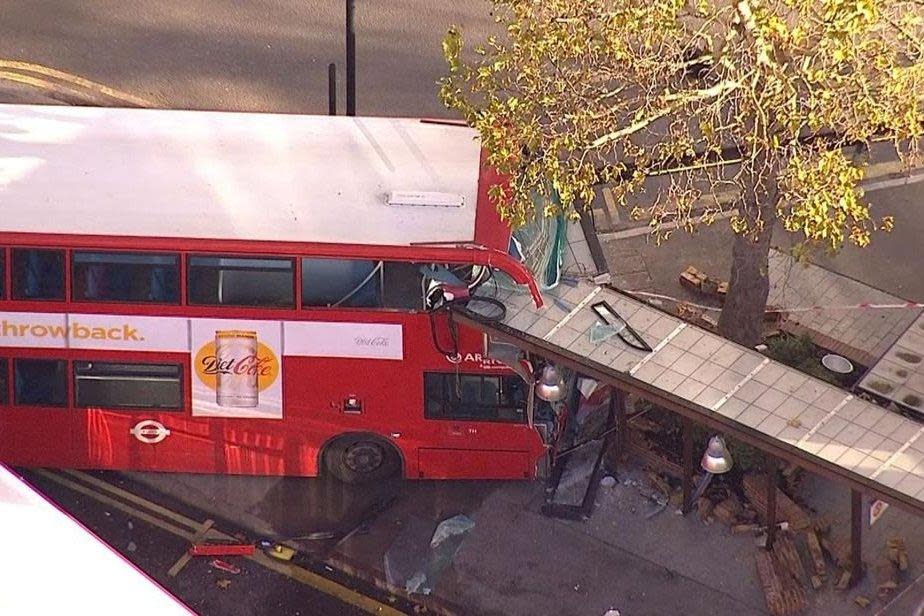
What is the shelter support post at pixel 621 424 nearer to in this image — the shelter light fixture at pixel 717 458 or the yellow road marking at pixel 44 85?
the shelter light fixture at pixel 717 458

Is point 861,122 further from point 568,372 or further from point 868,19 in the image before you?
point 568,372

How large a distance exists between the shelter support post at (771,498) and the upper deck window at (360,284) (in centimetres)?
404

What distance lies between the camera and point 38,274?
1359cm

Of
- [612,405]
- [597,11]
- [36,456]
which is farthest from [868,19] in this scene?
[36,456]

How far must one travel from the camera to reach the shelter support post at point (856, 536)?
1345 centimetres

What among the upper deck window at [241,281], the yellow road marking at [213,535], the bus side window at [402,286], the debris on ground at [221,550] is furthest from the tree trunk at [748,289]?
the debris on ground at [221,550]

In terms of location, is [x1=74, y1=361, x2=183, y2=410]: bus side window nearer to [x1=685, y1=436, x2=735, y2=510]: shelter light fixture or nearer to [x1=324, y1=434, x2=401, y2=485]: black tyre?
[x1=324, y1=434, x2=401, y2=485]: black tyre

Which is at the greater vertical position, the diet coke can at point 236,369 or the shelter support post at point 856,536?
the diet coke can at point 236,369

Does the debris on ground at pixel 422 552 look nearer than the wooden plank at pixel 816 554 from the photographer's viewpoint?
No

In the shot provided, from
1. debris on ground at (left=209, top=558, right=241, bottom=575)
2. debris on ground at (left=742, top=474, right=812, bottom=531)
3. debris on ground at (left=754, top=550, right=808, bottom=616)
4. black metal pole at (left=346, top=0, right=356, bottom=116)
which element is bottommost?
debris on ground at (left=754, top=550, right=808, bottom=616)

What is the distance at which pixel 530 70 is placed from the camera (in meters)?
12.4

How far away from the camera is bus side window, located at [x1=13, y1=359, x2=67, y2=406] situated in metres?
14.2

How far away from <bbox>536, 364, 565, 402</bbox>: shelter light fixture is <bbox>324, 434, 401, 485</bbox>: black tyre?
2.25 m

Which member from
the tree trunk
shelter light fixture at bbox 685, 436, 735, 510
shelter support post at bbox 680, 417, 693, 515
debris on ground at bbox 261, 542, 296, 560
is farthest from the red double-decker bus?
the tree trunk
